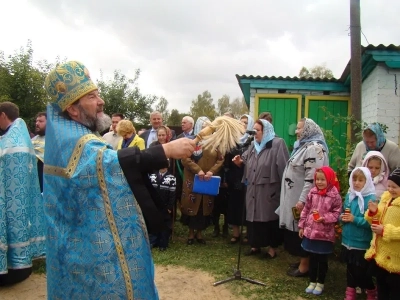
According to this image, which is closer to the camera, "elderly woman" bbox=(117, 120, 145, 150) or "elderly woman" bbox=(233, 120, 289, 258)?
"elderly woman" bbox=(233, 120, 289, 258)

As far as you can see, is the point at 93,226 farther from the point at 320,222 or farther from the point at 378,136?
the point at 378,136

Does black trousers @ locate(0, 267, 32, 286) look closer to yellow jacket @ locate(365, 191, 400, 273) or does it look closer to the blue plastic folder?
the blue plastic folder

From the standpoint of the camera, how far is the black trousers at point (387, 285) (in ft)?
11.0

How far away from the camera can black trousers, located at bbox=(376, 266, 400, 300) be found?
3344mm

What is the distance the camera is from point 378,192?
3.88 m

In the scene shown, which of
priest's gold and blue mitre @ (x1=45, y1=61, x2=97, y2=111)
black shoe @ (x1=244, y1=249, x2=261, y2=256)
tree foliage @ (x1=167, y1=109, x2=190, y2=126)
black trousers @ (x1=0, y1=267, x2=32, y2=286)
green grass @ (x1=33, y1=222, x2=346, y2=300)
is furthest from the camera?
tree foliage @ (x1=167, y1=109, x2=190, y2=126)

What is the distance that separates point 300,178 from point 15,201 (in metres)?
3.31

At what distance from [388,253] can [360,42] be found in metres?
4.41

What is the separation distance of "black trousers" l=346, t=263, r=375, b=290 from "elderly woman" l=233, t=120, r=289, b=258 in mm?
1494

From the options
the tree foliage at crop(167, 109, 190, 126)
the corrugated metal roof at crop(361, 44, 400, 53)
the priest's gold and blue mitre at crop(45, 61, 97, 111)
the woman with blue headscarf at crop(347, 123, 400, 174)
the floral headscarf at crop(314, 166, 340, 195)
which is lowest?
the floral headscarf at crop(314, 166, 340, 195)

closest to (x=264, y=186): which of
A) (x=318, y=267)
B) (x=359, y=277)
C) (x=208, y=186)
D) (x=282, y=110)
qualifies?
(x=208, y=186)

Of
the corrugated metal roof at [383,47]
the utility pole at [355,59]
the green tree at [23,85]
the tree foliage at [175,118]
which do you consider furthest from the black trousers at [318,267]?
the tree foliage at [175,118]

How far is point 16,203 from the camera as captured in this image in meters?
4.34

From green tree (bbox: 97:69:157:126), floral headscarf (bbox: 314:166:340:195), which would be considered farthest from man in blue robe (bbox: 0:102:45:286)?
green tree (bbox: 97:69:157:126)
